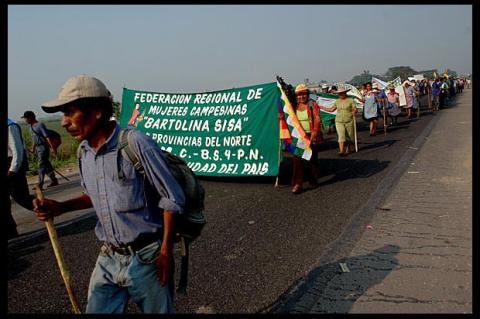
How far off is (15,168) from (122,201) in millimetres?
3956

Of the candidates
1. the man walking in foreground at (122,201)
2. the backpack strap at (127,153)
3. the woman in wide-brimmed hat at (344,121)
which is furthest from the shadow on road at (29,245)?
the woman in wide-brimmed hat at (344,121)

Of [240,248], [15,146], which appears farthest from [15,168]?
[240,248]

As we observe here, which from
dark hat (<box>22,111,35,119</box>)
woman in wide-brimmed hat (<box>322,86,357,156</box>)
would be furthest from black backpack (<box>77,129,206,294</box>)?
woman in wide-brimmed hat (<box>322,86,357,156</box>)

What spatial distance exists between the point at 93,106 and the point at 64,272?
1051mm

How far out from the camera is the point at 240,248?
466 cm

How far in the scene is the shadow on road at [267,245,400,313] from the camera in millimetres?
3293

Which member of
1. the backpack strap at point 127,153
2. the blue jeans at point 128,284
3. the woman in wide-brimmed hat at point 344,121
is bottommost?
the blue jeans at point 128,284

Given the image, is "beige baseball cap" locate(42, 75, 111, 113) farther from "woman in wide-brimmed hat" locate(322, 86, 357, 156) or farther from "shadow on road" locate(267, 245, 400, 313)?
"woman in wide-brimmed hat" locate(322, 86, 357, 156)

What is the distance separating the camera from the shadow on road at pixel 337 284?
10.8 ft

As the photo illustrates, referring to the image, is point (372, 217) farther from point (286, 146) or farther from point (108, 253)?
point (108, 253)

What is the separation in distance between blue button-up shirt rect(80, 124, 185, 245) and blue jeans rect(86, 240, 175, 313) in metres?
0.11

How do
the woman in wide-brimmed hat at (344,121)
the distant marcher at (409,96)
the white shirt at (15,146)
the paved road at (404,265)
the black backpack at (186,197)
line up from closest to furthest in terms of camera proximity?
the black backpack at (186,197) < the paved road at (404,265) < the white shirt at (15,146) < the woman in wide-brimmed hat at (344,121) < the distant marcher at (409,96)

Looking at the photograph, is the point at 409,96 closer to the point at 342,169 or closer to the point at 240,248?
the point at 342,169

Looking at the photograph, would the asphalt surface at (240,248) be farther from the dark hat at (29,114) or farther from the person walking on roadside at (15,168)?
the dark hat at (29,114)
